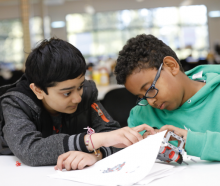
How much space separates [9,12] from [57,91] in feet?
37.2

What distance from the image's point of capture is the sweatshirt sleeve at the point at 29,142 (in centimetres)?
86

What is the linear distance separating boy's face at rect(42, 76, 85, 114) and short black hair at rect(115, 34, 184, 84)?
0.57 ft

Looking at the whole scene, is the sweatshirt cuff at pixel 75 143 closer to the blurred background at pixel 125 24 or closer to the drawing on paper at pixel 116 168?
the drawing on paper at pixel 116 168

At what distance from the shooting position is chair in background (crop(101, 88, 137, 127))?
1715 mm

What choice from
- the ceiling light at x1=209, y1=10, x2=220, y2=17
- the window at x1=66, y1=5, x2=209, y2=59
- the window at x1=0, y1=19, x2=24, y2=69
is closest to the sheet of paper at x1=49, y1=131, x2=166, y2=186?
the window at x1=66, y1=5, x2=209, y2=59

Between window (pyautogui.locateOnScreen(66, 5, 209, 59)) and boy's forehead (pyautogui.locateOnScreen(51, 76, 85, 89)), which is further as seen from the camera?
window (pyautogui.locateOnScreen(66, 5, 209, 59))

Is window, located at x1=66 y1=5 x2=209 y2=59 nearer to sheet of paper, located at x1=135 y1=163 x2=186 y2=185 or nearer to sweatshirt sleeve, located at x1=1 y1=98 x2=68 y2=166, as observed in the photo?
sweatshirt sleeve, located at x1=1 y1=98 x2=68 y2=166

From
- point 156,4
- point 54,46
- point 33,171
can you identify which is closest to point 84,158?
point 33,171

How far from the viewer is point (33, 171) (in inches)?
31.6

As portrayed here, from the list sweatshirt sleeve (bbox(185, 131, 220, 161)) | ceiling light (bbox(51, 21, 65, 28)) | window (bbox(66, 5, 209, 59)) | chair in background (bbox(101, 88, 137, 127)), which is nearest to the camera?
sweatshirt sleeve (bbox(185, 131, 220, 161))

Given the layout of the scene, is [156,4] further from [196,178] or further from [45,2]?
[196,178]

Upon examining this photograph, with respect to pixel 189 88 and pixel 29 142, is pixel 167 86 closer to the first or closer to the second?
pixel 189 88

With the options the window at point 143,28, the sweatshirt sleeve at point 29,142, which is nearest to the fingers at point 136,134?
the sweatshirt sleeve at point 29,142

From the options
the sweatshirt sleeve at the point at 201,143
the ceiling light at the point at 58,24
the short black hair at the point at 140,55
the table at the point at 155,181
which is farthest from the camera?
the ceiling light at the point at 58,24
